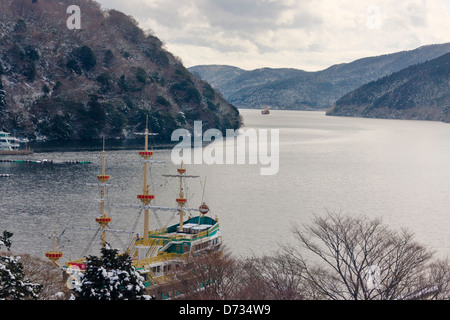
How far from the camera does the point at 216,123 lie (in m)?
194

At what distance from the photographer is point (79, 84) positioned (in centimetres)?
16638

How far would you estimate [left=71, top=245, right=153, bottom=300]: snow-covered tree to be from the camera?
897 inches

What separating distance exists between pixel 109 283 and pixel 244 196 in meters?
53.3

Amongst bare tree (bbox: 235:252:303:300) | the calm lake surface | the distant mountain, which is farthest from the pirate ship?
the distant mountain

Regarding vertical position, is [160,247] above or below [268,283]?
above

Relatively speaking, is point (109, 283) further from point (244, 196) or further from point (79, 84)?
point (79, 84)

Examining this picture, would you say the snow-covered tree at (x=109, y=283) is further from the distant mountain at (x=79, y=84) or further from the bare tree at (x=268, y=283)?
the distant mountain at (x=79, y=84)

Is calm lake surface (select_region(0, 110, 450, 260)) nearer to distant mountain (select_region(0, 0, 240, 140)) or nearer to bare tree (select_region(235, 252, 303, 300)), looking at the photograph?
bare tree (select_region(235, 252, 303, 300))

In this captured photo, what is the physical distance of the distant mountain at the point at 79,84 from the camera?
494ft

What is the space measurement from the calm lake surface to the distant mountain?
32.4 meters

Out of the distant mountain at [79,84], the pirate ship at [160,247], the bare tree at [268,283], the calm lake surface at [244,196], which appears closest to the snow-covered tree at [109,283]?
the bare tree at [268,283]

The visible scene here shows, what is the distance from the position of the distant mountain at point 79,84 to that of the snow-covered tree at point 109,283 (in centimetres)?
12577

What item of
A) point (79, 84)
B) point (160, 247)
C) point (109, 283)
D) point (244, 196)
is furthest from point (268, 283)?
point (79, 84)
